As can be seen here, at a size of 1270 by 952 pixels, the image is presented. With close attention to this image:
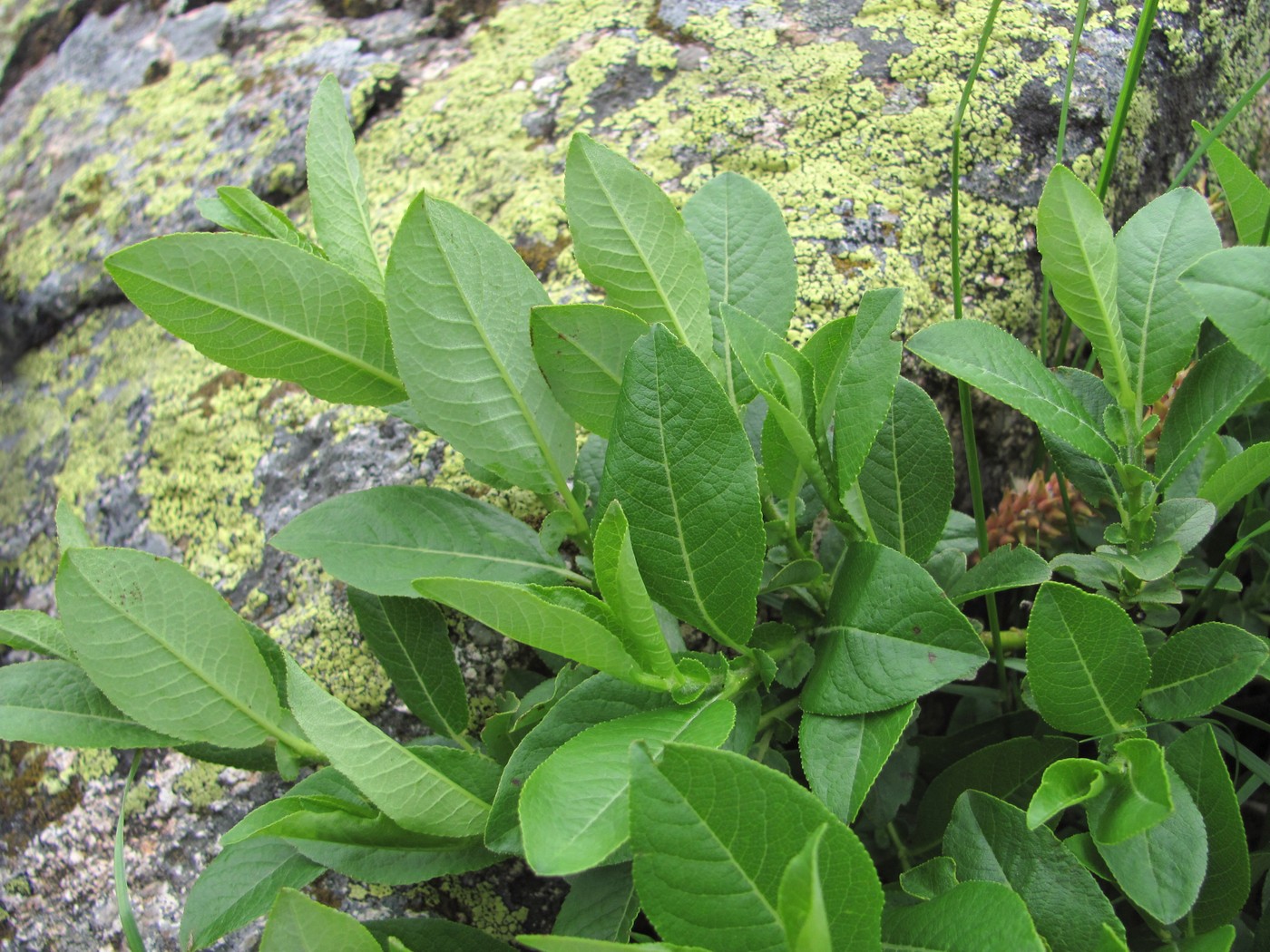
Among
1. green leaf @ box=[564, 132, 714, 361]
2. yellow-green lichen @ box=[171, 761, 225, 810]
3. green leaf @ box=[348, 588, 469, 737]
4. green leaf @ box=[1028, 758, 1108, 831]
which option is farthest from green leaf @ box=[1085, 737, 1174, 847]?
yellow-green lichen @ box=[171, 761, 225, 810]

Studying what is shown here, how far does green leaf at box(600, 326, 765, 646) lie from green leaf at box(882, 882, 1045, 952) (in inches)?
12.3

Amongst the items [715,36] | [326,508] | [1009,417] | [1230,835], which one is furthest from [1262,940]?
[715,36]

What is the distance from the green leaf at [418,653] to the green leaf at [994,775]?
585 mm

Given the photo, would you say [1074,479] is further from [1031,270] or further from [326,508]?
[326,508]

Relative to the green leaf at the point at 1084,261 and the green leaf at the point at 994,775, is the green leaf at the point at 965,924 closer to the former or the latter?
the green leaf at the point at 994,775

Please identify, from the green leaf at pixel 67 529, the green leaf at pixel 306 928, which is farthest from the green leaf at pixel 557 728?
the green leaf at pixel 67 529

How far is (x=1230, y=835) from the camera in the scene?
93cm

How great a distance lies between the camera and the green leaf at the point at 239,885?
40.9 inches

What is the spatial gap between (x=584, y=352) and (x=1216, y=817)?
79 centimetres

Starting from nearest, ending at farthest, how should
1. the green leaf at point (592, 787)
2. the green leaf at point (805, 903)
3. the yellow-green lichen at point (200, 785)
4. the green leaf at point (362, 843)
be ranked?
1. the green leaf at point (805, 903)
2. the green leaf at point (592, 787)
3. the green leaf at point (362, 843)
4. the yellow-green lichen at point (200, 785)

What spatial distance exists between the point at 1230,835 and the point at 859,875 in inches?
17.4

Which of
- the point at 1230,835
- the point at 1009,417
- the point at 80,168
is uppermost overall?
the point at 80,168

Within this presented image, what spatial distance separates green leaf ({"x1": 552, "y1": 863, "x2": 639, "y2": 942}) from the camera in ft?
3.23

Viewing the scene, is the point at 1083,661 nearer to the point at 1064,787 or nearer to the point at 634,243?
the point at 1064,787
